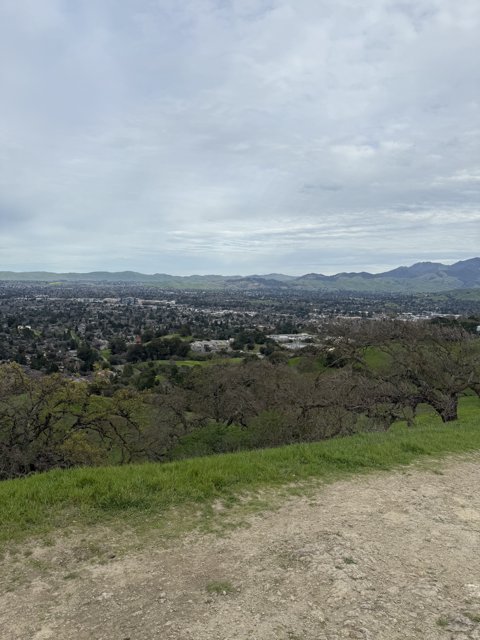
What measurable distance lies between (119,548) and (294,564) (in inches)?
91.6

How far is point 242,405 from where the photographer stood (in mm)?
25406

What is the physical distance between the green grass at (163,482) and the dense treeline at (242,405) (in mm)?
7935

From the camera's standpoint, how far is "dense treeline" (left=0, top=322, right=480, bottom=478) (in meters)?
16.8

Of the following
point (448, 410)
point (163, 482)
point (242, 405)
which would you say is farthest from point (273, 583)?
point (242, 405)

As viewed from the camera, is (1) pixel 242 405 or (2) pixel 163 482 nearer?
(2) pixel 163 482

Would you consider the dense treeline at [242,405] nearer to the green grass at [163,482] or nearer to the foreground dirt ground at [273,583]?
the green grass at [163,482]

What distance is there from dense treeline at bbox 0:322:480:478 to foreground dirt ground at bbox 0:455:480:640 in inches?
438

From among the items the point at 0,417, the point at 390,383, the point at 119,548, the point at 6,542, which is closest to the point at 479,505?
the point at 119,548

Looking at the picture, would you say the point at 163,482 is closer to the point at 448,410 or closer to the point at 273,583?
the point at 273,583

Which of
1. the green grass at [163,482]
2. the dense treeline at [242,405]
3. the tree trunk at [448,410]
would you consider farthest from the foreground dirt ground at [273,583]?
the tree trunk at [448,410]

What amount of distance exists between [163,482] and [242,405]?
18029 millimetres

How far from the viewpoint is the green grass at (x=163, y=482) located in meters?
6.48

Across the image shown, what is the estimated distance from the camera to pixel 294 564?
533cm

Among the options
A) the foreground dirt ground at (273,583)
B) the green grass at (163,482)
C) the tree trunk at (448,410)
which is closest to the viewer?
the foreground dirt ground at (273,583)
